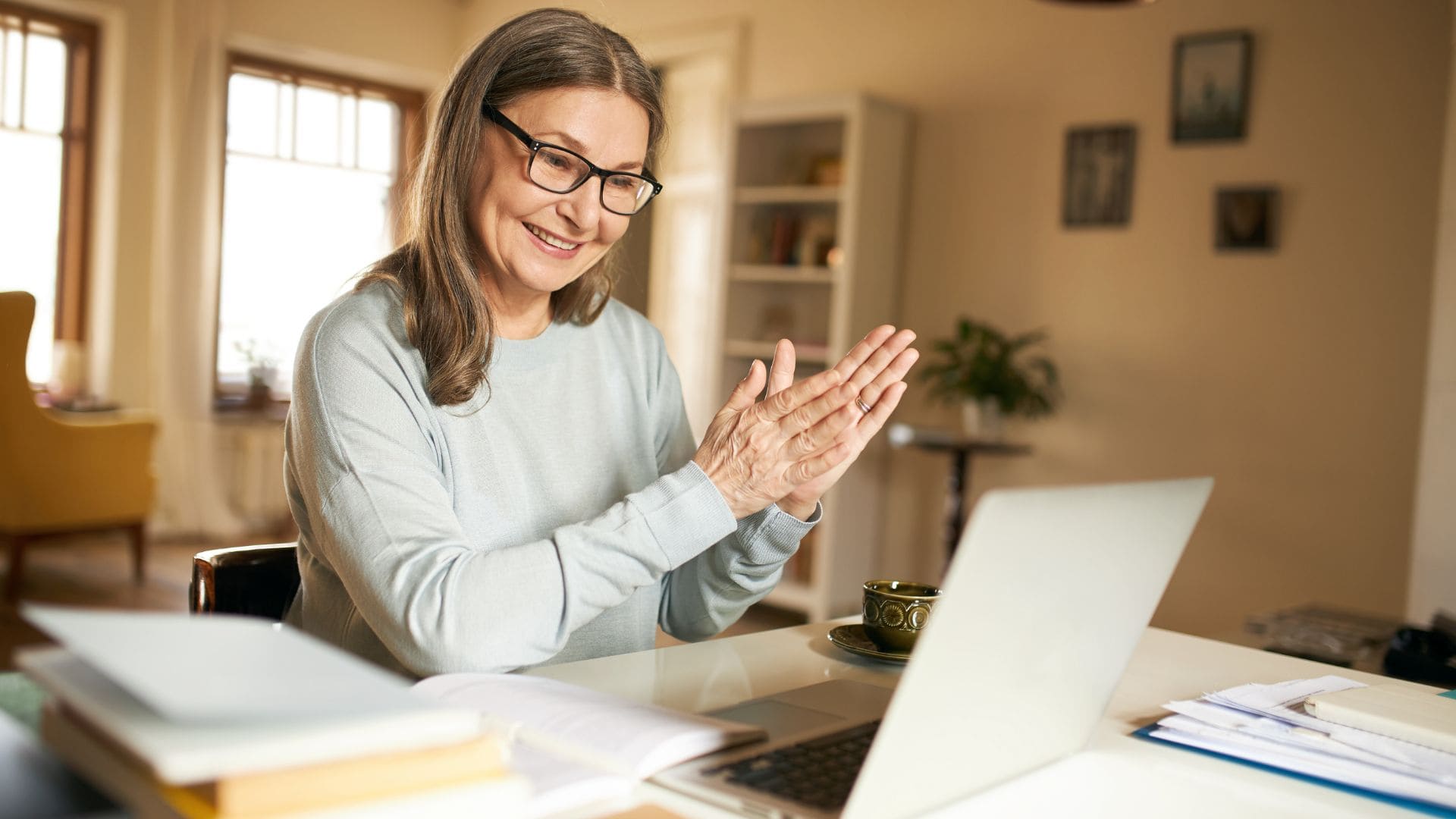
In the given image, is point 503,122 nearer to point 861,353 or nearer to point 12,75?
point 861,353

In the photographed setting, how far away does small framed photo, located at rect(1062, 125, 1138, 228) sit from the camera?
4133mm

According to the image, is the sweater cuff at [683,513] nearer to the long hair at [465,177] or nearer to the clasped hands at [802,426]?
the clasped hands at [802,426]

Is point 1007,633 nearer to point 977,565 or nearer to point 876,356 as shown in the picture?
point 977,565

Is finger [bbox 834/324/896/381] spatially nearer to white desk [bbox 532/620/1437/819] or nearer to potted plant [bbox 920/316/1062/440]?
white desk [bbox 532/620/1437/819]

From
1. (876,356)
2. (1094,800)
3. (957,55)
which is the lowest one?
(1094,800)

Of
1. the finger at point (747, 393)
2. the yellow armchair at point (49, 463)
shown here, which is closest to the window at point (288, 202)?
the yellow armchair at point (49, 463)

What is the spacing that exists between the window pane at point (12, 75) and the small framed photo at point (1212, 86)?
5026 millimetres

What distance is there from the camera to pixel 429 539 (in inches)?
42.6

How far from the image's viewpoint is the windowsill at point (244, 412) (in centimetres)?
591

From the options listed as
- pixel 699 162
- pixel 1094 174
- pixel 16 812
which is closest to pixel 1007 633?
pixel 16 812

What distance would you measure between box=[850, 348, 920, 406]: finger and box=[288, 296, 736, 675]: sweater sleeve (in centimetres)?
19

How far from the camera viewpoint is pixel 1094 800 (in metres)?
0.80

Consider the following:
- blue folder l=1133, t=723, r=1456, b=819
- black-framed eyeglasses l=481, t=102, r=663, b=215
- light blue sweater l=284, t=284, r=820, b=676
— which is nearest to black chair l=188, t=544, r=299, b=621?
light blue sweater l=284, t=284, r=820, b=676

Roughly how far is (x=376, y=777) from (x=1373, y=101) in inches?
155
